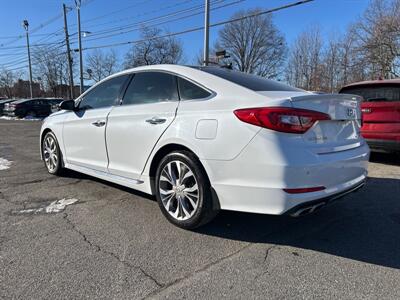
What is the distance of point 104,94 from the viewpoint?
459 cm

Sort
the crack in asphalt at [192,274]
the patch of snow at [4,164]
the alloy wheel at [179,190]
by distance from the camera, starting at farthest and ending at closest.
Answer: the patch of snow at [4,164], the alloy wheel at [179,190], the crack in asphalt at [192,274]

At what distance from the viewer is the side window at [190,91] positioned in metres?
3.30

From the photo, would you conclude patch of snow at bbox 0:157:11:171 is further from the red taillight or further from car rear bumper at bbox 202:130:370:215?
the red taillight

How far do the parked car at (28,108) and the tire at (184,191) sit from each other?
25.8 meters

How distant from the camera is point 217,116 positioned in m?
3.03

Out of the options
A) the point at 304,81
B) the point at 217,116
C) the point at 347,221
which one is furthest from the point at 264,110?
the point at 304,81

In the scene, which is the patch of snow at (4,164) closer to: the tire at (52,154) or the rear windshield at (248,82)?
the tire at (52,154)

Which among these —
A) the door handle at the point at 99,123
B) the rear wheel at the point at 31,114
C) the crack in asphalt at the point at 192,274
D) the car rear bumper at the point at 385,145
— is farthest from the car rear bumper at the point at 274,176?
the rear wheel at the point at 31,114

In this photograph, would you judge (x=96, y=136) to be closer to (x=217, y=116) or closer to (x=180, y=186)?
(x=180, y=186)

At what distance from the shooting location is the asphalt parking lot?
2436 mm

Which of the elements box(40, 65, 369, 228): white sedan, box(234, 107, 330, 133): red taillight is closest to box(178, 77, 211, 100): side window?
box(40, 65, 369, 228): white sedan

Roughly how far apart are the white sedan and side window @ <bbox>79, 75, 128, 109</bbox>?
0.16 feet

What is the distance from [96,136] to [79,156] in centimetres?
62

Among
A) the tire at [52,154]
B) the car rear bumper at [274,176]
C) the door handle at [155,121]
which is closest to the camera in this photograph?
the car rear bumper at [274,176]
